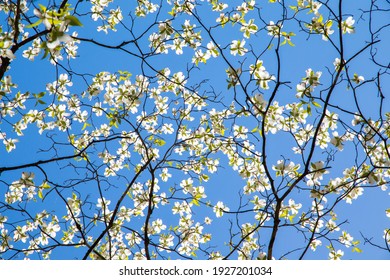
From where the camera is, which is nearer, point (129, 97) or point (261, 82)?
point (261, 82)

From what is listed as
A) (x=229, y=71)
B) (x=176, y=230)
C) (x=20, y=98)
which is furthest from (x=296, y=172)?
(x=20, y=98)

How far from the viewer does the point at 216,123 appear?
4.32m

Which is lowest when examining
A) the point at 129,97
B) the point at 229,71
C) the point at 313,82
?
the point at 313,82

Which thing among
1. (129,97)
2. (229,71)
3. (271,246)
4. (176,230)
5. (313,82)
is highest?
(129,97)

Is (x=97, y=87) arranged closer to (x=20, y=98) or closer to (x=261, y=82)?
(x=20, y=98)

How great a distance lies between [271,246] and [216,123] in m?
1.88

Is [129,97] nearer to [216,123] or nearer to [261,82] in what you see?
[216,123]

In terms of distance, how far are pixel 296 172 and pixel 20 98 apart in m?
2.58

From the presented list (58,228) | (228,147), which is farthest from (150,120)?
(58,228)
